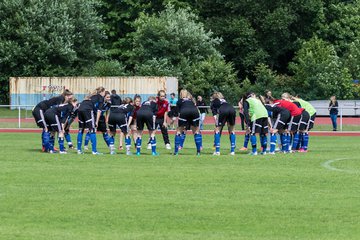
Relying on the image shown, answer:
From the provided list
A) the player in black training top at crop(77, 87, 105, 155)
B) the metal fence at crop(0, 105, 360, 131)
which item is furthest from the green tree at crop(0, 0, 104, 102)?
the player in black training top at crop(77, 87, 105, 155)

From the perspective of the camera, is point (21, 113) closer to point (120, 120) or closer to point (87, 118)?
point (120, 120)

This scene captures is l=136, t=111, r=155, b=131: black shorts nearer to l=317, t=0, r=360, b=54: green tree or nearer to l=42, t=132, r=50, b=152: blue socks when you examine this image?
l=42, t=132, r=50, b=152: blue socks

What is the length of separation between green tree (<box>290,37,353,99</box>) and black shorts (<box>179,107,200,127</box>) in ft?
121

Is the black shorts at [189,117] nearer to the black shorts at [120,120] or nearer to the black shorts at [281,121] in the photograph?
the black shorts at [120,120]

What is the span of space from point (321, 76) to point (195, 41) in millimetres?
9027

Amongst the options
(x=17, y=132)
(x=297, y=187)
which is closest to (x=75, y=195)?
(x=297, y=187)

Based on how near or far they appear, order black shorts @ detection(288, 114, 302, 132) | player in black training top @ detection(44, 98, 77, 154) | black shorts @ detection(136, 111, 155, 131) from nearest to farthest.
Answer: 1. black shorts @ detection(136, 111, 155, 131)
2. player in black training top @ detection(44, 98, 77, 154)
3. black shorts @ detection(288, 114, 302, 132)

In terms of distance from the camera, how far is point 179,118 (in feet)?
96.3

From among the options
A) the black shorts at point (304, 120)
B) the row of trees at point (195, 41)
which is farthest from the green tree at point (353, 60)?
the black shorts at point (304, 120)

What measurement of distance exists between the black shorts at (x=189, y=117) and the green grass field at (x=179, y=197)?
1.23m

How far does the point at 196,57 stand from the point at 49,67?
9782mm

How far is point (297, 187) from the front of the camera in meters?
19.9

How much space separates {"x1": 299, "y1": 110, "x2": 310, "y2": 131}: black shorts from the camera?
1250 inches

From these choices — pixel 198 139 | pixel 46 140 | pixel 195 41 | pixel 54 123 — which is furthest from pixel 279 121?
pixel 195 41
